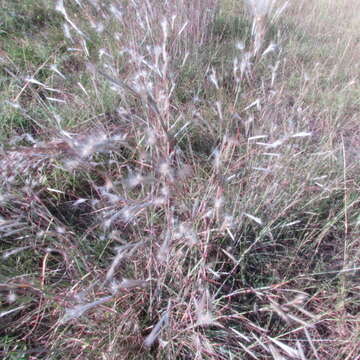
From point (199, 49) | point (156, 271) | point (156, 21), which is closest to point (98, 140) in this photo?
point (156, 271)

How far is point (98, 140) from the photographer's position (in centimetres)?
68

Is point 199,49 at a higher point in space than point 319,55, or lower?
higher

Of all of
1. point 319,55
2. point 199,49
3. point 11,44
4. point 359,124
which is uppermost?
point 11,44

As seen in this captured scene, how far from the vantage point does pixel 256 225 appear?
4.18 ft

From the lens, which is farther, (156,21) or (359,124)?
(359,124)

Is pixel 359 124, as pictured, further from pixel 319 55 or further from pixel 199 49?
pixel 199 49

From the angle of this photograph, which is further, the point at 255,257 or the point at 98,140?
the point at 255,257

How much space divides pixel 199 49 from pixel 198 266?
1.80 m

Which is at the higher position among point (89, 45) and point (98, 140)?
point (98, 140)

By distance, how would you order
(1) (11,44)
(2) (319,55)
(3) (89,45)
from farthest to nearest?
(2) (319,55), (3) (89,45), (1) (11,44)

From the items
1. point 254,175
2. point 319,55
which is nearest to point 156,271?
point 254,175

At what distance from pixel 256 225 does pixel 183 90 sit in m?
1.17

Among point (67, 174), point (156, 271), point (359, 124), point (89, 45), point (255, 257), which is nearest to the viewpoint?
point (156, 271)

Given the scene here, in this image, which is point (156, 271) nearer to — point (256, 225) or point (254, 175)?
point (256, 225)
